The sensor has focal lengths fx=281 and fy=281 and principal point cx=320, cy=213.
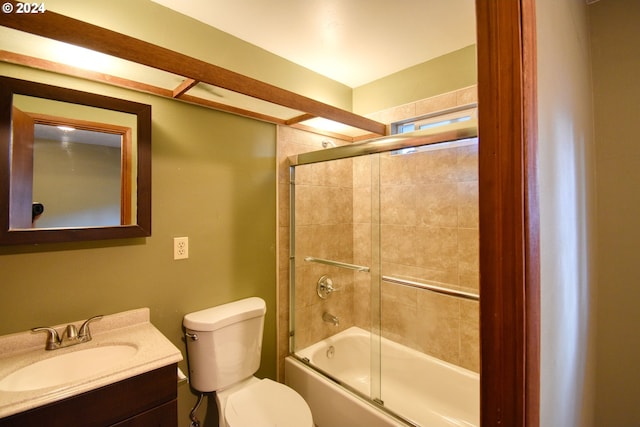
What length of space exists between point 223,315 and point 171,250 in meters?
0.48

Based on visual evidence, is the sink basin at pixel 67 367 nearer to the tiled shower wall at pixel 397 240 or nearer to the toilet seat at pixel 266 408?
the toilet seat at pixel 266 408

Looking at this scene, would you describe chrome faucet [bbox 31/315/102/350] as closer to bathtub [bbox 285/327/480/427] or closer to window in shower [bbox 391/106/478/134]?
bathtub [bbox 285/327/480/427]

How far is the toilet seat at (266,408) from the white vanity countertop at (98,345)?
1.78 ft

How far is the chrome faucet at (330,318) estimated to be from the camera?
231 centimetres

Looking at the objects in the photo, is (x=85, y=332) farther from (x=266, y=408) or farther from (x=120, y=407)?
(x=266, y=408)

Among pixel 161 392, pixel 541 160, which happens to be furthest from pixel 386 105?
pixel 161 392

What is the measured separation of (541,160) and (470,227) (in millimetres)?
1229

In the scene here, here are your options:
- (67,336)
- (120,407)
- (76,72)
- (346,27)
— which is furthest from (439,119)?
(67,336)

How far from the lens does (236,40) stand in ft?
5.93

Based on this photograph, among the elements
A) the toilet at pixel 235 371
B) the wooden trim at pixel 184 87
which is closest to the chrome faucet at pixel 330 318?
the toilet at pixel 235 371

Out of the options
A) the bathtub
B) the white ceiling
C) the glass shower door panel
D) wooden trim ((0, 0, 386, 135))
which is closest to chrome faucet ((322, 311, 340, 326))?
the bathtub

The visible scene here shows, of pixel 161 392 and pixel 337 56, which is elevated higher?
pixel 337 56

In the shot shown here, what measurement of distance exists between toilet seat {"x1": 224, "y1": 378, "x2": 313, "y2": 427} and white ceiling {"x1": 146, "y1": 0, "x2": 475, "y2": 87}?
7.09 feet

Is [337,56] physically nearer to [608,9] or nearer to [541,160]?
[608,9]
